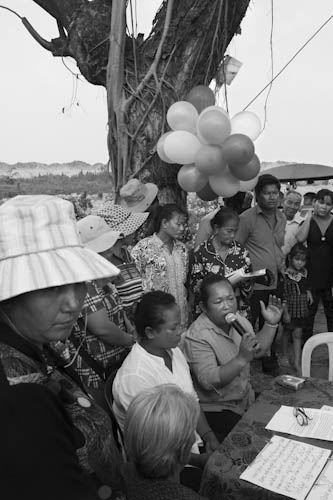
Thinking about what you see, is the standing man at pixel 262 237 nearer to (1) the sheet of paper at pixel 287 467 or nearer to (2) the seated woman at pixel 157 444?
(1) the sheet of paper at pixel 287 467

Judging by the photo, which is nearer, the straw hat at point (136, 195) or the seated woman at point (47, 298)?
the seated woman at point (47, 298)

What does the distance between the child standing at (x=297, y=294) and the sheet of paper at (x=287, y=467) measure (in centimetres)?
243

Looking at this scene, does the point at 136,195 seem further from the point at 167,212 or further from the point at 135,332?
the point at 135,332

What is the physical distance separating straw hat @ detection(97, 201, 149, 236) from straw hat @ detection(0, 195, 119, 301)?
1639 mm

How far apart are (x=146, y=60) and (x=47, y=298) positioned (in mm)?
3182

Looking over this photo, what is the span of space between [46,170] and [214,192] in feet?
5.09

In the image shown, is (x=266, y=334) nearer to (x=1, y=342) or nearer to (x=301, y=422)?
(x=301, y=422)

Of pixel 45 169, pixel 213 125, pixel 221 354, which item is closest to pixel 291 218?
pixel 213 125

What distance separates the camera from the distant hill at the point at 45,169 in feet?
11.2

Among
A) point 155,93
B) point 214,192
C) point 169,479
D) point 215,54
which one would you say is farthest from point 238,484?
point 215,54

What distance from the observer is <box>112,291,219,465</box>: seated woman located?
178 centimetres

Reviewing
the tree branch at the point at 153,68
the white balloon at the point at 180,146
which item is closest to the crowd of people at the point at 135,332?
the white balloon at the point at 180,146

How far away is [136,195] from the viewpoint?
3.14 metres

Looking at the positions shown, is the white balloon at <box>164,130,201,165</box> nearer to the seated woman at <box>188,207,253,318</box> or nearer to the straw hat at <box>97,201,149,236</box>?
the seated woman at <box>188,207,253,318</box>
